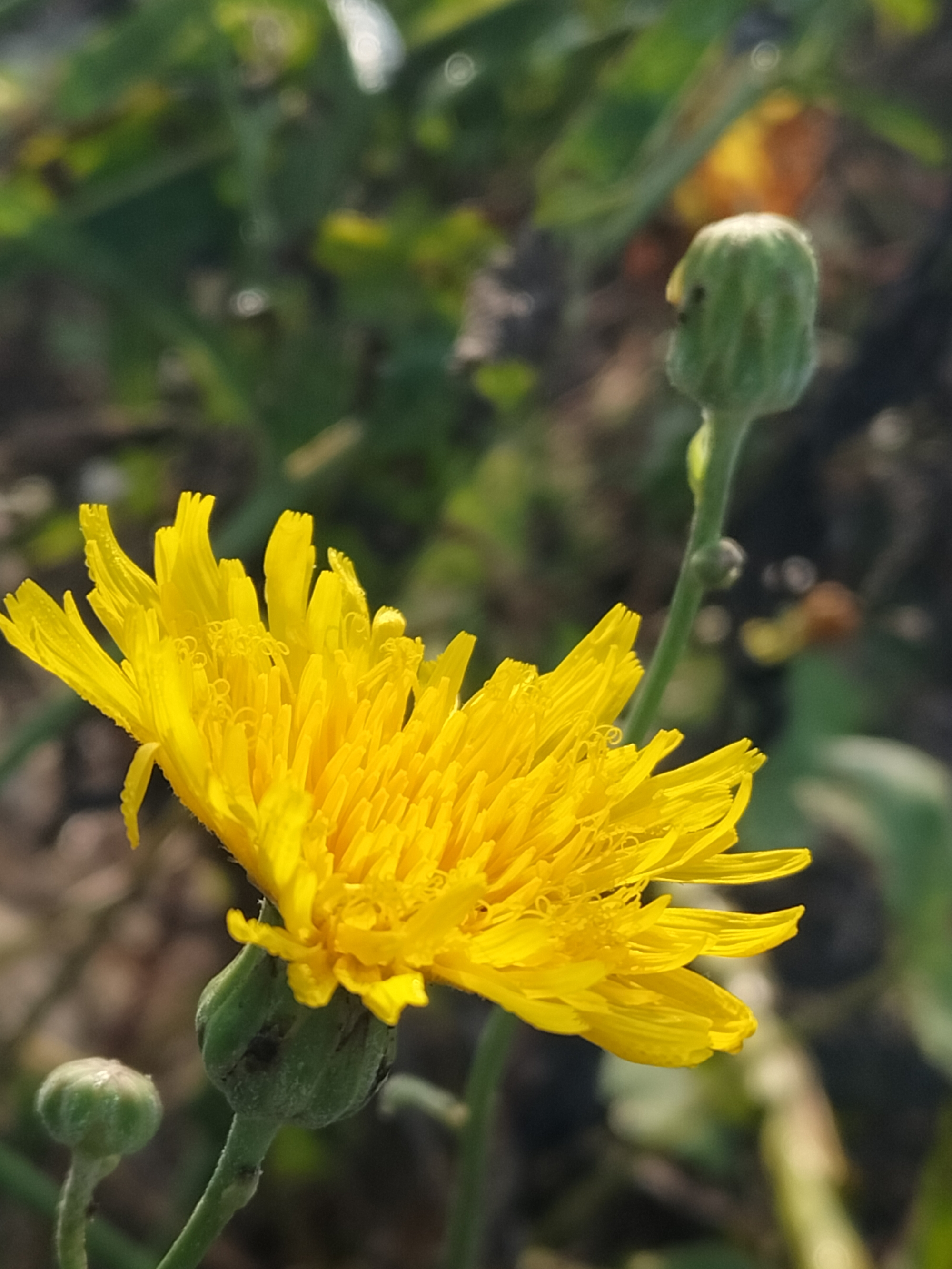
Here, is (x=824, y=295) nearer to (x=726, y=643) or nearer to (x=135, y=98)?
(x=726, y=643)

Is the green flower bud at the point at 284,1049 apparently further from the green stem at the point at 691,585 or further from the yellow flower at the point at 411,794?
the green stem at the point at 691,585

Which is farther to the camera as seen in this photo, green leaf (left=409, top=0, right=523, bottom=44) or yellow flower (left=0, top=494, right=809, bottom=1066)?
green leaf (left=409, top=0, right=523, bottom=44)

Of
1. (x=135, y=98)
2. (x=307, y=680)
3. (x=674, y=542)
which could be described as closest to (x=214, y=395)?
(x=135, y=98)

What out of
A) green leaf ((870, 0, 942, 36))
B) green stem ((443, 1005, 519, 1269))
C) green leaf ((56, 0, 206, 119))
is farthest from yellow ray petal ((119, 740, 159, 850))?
green leaf ((870, 0, 942, 36))

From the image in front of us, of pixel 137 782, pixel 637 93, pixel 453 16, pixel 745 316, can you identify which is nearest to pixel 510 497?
pixel 637 93

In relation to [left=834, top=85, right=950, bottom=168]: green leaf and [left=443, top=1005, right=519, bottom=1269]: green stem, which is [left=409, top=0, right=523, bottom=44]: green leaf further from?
[left=443, top=1005, right=519, bottom=1269]: green stem

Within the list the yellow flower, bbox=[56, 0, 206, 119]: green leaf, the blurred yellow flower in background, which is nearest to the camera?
the yellow flower
